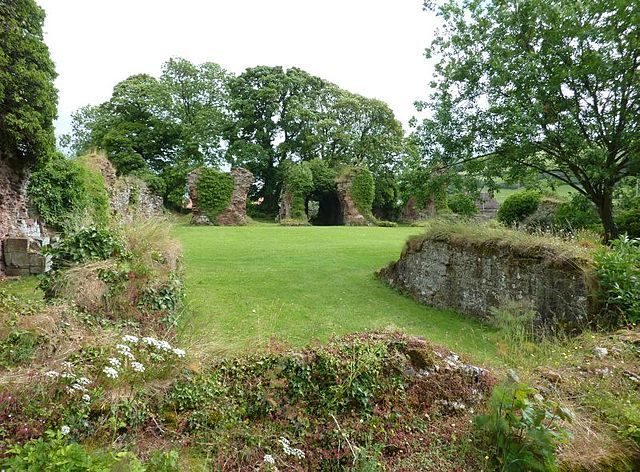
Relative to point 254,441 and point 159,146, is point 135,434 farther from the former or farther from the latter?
point 159,146

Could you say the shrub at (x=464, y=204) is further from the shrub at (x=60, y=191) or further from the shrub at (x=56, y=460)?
the shrub at (x=56, y=460)

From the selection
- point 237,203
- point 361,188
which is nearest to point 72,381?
point 237,203

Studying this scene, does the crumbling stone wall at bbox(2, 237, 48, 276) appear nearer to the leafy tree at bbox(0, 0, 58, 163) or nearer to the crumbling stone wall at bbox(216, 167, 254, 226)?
the leafy tree at bbox(0, 0, 58, 163)

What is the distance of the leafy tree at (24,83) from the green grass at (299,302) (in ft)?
14.4

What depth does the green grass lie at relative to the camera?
6059 millimetres

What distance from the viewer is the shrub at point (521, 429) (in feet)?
7.69

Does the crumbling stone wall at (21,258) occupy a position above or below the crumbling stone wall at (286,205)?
→ below

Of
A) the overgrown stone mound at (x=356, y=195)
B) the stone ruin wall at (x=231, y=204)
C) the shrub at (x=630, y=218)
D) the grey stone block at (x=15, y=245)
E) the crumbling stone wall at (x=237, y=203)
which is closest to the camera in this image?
the grey stone block at (x=15, y=245)

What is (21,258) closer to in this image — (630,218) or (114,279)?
(114,279)

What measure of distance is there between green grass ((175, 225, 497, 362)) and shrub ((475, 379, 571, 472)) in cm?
194

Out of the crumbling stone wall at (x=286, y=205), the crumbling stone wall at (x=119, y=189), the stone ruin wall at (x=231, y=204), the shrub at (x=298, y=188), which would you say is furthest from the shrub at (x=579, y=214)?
the stone ruin wall at (x=231, y=204)

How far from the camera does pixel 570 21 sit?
8.54 m

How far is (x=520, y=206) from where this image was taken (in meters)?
16.8

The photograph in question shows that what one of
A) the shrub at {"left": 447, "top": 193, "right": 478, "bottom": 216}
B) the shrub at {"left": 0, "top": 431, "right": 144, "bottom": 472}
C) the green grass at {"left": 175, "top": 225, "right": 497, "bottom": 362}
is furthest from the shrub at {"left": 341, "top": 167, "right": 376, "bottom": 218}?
the shrub at {"left": 0, "top": 431, "right": 144, "bottom": 472}
